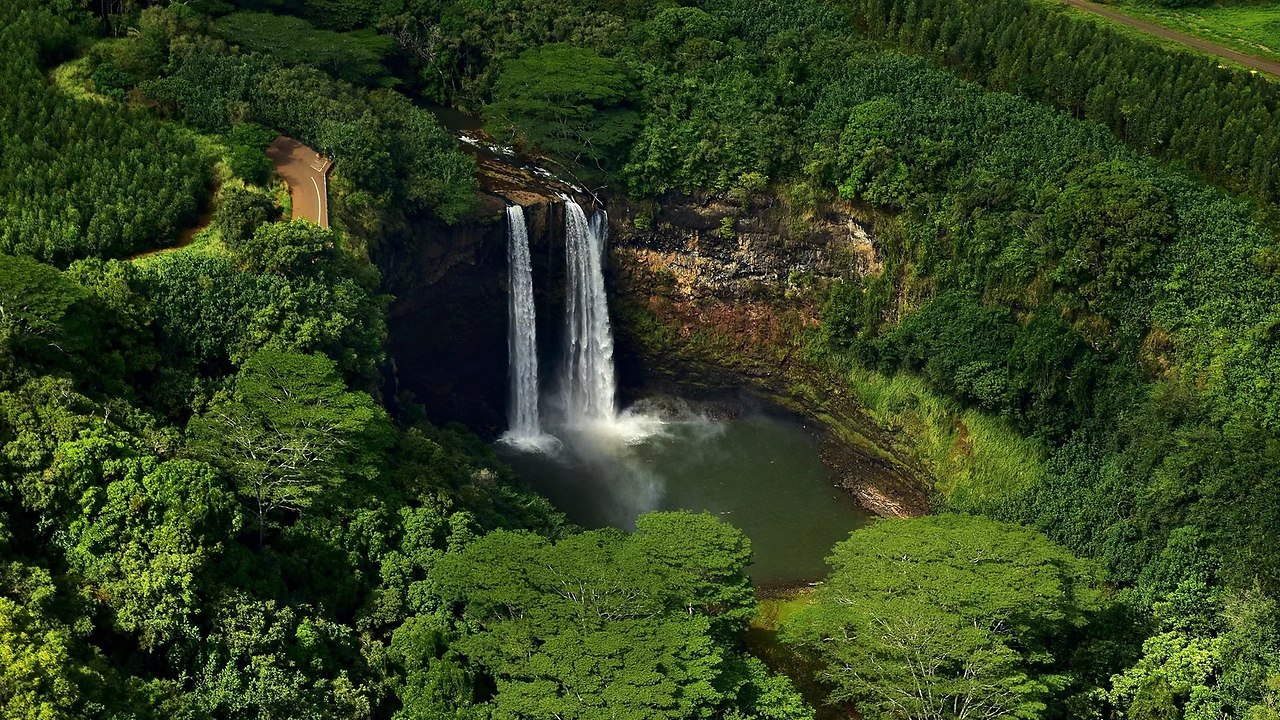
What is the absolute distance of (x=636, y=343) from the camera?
63156mm

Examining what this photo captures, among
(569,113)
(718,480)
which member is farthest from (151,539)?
(569,113)

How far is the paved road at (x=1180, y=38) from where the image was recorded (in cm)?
6419

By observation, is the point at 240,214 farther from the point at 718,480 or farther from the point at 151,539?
the point at 718,480

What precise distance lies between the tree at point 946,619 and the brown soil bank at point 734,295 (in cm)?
1585

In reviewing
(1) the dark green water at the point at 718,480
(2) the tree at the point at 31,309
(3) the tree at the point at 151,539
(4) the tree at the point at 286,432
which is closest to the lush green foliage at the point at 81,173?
(2) the tree at the point at 31,309

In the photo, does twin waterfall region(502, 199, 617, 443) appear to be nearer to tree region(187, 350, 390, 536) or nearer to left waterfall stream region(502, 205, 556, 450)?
left waterfall stream region(502, 205, 556, 450)

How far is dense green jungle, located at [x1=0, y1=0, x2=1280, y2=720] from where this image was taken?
36.8 metres

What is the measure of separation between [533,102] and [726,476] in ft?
57.8

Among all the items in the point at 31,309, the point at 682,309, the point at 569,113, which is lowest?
the point at 682,309

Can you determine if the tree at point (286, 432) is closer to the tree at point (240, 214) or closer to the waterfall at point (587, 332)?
the tree at point (240, 214)

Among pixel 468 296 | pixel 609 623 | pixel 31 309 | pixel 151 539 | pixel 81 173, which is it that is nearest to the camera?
pixel 151 539

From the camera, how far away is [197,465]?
126ft

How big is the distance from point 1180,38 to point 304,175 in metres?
40.4

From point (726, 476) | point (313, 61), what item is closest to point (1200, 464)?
point (726, 476)
